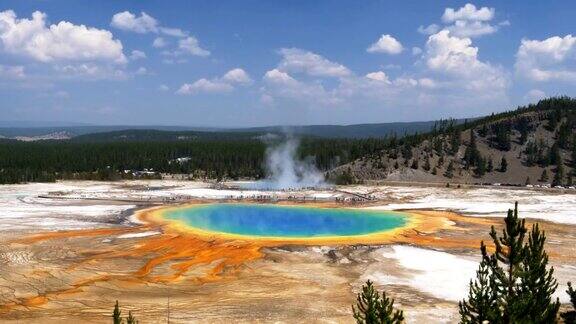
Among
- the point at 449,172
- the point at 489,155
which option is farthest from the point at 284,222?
the point at 489,155

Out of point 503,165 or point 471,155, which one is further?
point 471,155

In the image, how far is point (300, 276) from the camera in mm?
27797

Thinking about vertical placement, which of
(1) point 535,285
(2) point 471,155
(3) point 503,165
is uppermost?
(2) point 471,155

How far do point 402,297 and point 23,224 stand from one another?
33.4 metres

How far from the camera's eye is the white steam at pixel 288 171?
86000 millimetres

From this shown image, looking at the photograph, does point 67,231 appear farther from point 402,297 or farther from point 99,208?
point 402,297

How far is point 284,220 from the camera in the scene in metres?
49.4

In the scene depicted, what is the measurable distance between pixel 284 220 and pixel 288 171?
1954 inches

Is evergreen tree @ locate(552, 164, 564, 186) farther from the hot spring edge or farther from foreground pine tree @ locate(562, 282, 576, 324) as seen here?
foreground pine tree @ locate(562, 282, 576, 324)

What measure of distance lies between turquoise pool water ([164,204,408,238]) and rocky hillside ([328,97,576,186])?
30.8 meters

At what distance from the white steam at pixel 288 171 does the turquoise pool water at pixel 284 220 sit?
2448 centimetres

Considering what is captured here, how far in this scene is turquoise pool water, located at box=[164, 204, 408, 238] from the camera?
140 feet

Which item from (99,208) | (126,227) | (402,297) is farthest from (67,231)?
(402,297)

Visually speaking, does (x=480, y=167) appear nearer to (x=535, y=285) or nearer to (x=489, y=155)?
A: (x=489, y=155)
